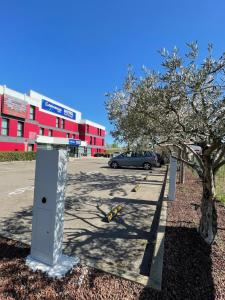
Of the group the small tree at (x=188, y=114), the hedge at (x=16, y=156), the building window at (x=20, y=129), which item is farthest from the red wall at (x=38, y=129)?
the small tree at (x=188, y=114)

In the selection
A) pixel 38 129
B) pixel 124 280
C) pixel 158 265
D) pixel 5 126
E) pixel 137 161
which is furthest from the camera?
pixel 38 129

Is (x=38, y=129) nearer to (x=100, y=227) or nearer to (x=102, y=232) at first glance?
(x=100, y=227)

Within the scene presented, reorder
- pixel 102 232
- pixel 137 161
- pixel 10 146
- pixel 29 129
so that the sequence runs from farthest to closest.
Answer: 1. pixel 29 129
2. pixel 10 146
3. pixel 137 161
4. pixel 102 232

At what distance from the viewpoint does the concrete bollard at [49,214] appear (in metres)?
3.08

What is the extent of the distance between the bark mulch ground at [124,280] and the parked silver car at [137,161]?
1709 centimetres

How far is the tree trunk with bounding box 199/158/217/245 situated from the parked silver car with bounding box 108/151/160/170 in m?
16.5

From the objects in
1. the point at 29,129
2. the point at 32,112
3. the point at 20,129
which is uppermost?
the point at 32,112

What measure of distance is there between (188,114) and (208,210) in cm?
163

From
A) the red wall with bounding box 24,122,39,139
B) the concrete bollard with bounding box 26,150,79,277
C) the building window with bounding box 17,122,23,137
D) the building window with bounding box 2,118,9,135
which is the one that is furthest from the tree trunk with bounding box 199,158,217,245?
the red wall with bounding box 24,122,39,139

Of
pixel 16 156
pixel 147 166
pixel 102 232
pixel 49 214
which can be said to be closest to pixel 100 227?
pixel 102 232

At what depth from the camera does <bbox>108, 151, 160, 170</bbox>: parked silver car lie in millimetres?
20906

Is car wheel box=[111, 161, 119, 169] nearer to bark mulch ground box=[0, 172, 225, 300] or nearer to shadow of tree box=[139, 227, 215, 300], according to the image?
shadow of tree box=[139, 227, 215, 300]

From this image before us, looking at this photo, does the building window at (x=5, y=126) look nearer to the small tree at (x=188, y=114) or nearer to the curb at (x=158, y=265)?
the small tree at (x=188, y=114)

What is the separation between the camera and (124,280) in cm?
292
